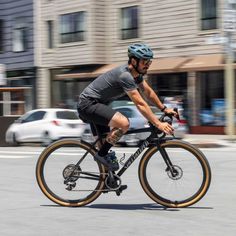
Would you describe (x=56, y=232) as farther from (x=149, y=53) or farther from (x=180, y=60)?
(x=180, y=60)

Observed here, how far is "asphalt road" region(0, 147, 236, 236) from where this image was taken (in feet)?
19.0

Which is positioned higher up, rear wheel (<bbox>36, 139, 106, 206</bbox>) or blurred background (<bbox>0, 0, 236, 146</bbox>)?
blurred background (<bbox>0, 0, 236, 146</bbox>)

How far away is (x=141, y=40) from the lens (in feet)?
97.3

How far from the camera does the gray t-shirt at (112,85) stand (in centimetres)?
657

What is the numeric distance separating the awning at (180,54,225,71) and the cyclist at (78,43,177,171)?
60.1ft

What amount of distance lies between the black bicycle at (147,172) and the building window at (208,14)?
19.9 metres

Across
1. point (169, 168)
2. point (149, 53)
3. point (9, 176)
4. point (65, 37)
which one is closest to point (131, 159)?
point (169, 168)

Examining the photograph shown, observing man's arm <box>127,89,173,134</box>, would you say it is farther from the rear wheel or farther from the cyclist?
the rear wheel

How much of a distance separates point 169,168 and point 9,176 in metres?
4.42

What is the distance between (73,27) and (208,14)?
26.1ft

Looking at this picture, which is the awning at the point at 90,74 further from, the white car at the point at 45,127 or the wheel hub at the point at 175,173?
the wheel hub at the point at 175,173

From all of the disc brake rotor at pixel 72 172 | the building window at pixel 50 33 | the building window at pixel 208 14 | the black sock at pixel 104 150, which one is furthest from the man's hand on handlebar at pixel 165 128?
the building window at pixel 50 33

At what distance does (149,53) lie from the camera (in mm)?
6680

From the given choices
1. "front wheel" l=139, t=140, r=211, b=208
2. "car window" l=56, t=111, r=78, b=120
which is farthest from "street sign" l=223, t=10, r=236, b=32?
"front wheel" l=139, t=140, r=211, b=208
